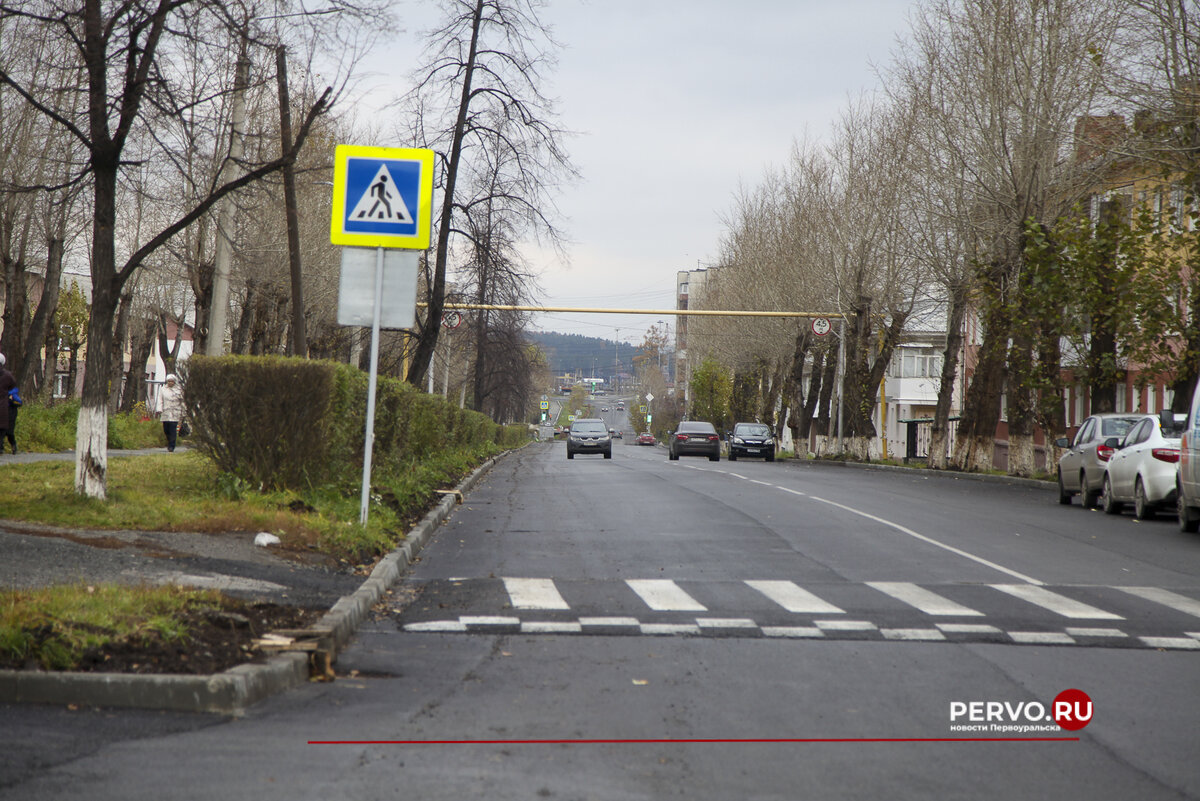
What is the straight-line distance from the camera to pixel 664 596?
9.52 meters

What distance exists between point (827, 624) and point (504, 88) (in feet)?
63.9

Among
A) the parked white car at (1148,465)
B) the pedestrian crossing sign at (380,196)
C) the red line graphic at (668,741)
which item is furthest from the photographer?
the parked white car at (1148,465)

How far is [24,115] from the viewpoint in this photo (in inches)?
948

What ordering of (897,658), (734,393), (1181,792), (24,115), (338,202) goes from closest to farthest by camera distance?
1. (1181,792)
2. (897,658)
3. (338,202)
4. (24,115)
5. (734,393)

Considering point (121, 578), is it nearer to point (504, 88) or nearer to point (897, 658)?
point (897, 658)

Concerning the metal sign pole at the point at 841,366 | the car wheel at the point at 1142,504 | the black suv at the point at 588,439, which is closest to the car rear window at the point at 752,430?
the metal sign pole at the point at 841,366

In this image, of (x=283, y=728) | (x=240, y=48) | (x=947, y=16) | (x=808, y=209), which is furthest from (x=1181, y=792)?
(x=808, y=209)

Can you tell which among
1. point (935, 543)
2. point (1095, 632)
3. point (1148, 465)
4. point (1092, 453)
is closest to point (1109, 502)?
point (1092, 453)

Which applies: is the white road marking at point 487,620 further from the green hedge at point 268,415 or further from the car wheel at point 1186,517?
the car wheel at point 1186,517

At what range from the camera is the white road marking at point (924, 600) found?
8.99 m

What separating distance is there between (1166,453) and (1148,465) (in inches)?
21.3

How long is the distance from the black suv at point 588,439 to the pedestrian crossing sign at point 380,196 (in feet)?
110

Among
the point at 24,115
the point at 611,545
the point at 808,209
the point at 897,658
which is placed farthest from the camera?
the point at 808,209

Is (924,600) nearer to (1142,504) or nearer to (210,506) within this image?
(210,506)
